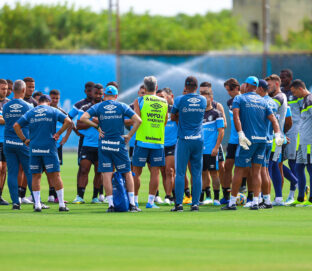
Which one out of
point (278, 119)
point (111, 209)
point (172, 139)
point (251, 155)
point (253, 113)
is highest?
point (253, 113)

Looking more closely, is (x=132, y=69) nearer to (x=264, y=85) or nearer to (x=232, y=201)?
(x=264, y=85)

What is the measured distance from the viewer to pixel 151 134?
14.2 meters

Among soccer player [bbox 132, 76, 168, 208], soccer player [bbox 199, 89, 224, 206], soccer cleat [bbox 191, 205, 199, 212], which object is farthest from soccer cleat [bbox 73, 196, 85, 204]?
soccer cleat [bbox 191, 205, 199, 212]

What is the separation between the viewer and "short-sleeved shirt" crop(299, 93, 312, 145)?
14.7 metres

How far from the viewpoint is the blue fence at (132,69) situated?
1369 inches

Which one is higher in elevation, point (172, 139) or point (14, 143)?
point (14, 143)

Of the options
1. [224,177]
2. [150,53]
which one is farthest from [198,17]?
[224,177]

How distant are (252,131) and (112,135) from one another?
2.38 m

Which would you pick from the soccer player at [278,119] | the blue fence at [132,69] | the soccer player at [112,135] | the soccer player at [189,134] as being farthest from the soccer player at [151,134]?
the blue fence at [132,69]

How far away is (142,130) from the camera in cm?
1423

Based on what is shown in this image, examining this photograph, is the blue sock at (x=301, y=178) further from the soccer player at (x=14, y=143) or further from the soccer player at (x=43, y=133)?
the soccer player at (x=14, y=143)

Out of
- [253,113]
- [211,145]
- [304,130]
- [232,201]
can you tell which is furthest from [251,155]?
[211,145]

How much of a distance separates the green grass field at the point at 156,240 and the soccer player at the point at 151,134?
86 centimetres

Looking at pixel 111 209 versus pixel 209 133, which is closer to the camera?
pixel 111 209
